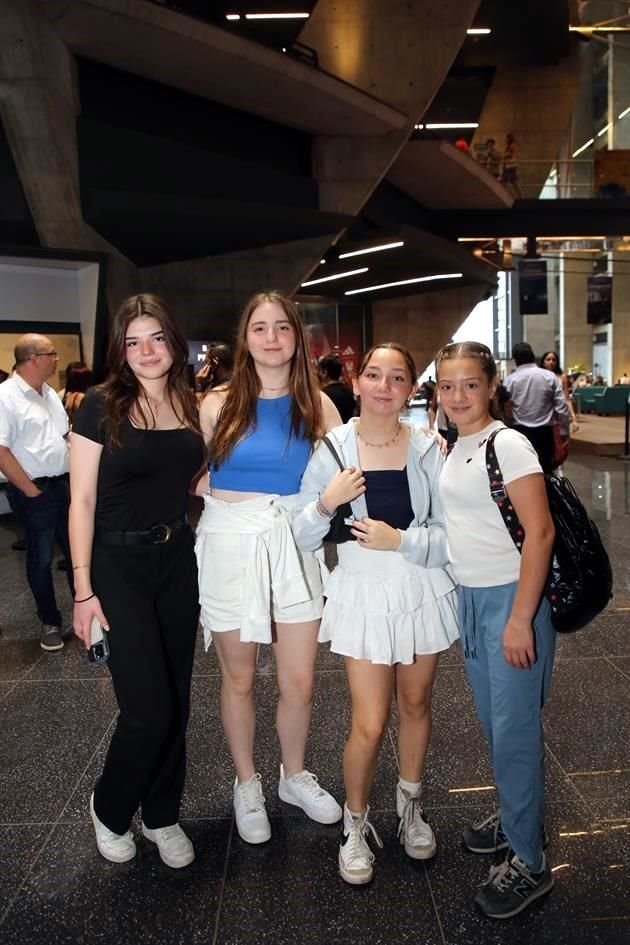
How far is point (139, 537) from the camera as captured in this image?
228 centimetres

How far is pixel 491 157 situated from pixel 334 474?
2165cm

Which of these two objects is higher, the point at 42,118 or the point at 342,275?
the point at 342,275

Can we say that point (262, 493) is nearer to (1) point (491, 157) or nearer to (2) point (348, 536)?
(2) point (348, 536)

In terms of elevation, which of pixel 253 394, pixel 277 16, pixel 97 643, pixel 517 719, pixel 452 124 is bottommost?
pixel 517 719

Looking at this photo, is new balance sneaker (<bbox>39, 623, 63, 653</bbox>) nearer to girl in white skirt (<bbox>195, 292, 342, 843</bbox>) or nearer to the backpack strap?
girl in white skirt (<bbox>195, 292, 342, 843</bbox>)

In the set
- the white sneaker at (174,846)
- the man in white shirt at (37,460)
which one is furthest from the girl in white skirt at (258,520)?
the man in white shirt at (37,460)

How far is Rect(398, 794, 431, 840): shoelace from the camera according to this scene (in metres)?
2.45

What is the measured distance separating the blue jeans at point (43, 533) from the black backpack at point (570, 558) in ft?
12.2

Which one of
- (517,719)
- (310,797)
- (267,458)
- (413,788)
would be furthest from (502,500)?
(310,797)

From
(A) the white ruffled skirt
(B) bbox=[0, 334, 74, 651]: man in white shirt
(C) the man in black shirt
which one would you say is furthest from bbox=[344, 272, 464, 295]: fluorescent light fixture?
(A) the white ruffled skirt

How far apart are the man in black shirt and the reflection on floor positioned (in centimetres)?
414

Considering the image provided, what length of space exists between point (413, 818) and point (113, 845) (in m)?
1.08

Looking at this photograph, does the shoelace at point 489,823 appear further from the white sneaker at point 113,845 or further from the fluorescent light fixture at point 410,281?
the fluorescent light fixture at point 410,281

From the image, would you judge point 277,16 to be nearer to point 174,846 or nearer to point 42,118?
point 42,118
